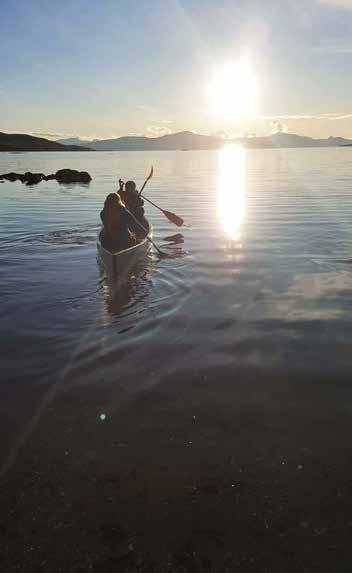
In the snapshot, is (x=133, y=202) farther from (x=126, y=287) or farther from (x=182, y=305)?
(x=182, y=305)

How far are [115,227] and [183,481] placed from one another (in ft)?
37.1

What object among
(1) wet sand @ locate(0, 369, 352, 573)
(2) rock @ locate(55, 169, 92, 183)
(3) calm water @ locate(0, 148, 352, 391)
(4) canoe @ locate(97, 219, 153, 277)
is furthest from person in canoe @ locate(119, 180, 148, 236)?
(2) rock @ locate(55, 169, 92, 183)

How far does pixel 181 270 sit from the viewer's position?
51.0 ft

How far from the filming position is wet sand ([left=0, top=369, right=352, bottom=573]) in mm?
4512

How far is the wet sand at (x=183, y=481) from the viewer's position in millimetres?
4512

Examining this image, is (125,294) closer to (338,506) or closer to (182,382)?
(182,382)

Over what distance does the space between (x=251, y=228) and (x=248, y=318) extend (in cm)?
1434

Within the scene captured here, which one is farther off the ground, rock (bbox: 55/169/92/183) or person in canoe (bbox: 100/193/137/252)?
rock (bbox: 55/169/92/183)

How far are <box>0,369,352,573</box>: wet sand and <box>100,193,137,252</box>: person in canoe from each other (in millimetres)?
8343

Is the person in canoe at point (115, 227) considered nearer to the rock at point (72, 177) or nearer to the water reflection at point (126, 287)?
the water reflection at point (126, 287)

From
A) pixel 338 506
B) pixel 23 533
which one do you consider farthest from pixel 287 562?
pixel 23 533

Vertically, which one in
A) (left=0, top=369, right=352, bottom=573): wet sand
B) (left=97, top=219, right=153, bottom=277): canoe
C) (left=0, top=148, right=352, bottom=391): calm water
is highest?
(left=97, top=219, right=153, bottom=277): canoe

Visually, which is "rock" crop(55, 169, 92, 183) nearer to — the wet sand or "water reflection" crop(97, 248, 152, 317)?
"water reflection" crop(97, 248, 152, 317)

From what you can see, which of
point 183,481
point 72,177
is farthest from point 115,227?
point 72,177
